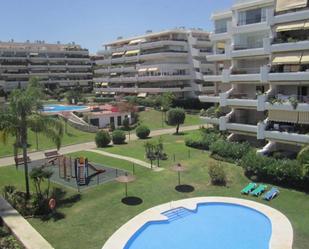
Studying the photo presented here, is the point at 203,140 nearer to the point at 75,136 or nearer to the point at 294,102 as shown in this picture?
the point at 294,102

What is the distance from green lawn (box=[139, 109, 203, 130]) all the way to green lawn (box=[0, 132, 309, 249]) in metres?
23.6

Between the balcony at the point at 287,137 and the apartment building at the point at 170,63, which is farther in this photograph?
the apartment building at the point at 170,63

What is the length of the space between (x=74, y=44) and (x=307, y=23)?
121763mm

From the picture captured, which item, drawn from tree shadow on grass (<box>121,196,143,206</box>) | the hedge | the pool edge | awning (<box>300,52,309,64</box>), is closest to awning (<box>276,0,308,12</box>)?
awning (<box>300,52,309,64</box>)

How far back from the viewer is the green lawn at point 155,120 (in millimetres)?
65062

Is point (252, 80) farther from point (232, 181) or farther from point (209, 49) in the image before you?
point (209, 49)

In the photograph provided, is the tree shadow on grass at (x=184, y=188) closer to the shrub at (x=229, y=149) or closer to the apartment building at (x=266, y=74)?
the shrub at (x=229, y=149)

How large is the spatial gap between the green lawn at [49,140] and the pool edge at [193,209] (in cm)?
2564

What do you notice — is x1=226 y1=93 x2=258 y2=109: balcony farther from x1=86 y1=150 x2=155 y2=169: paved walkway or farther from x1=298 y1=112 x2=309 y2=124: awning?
x1=86 y1=150 x2=155 y2=169: paved walkway

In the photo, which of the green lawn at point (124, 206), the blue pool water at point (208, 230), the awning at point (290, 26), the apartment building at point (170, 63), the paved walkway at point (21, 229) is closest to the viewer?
the paved walkway at point (21, 229)

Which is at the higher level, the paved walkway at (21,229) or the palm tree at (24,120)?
the palm tree at (24,120)

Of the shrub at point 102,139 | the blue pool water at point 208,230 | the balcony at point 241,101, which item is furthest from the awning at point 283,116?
the shrub at point 102,139

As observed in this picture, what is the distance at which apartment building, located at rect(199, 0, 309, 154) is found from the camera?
35.2 m

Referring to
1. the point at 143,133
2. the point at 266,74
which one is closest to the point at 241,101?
the point at 266,74
